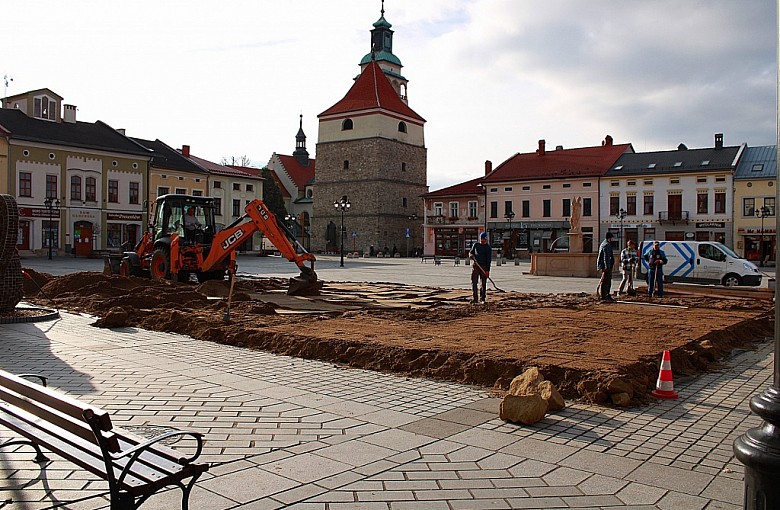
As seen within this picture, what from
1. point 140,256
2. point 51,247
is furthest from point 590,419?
point 51,247

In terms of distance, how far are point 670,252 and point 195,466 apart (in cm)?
2635

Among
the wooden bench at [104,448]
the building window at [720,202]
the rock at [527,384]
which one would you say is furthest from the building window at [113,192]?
the wooden bench at [104,448]

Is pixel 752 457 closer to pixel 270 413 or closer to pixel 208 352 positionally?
pixel 270 413

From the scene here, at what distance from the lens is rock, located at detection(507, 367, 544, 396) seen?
22.2ft

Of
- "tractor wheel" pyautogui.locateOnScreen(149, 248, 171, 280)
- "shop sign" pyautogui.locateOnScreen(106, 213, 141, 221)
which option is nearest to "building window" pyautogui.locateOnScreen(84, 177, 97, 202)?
"shop sign" pyautogui.locateOnScreen(106, 213, 141, 221)

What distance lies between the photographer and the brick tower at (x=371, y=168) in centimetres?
8256

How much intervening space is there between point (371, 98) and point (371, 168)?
8.43m

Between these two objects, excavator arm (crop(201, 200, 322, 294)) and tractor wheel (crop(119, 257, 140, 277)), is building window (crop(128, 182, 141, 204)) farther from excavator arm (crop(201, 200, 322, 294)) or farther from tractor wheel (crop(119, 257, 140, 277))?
excavator arm (crop(201, 200, 322, 294))

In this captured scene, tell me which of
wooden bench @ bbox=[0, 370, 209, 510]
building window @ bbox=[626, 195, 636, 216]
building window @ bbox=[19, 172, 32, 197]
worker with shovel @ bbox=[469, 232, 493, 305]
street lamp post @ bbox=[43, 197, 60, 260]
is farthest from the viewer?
building window @ bbox=[626, 195, 636, 216]

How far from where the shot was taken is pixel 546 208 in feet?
220

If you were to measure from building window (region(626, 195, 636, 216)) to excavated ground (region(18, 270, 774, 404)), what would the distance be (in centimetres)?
4471

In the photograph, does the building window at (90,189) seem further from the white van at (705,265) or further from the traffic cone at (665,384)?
the traffic cone at (665,384)

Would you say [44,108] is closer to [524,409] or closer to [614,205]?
[614,205]

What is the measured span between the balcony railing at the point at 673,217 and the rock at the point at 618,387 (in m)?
56.9
